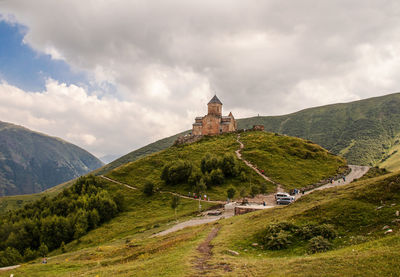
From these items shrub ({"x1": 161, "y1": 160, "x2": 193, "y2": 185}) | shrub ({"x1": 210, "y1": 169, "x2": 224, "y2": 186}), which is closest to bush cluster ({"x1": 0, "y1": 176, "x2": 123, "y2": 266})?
shrub ({"x1": 161, "y1": 160, "x2": 193, "y2": 185})

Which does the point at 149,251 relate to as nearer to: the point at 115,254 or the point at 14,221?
the point at 115,254

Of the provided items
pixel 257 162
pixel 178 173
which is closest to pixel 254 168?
pixel 257 162

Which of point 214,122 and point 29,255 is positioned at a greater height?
point 214,122

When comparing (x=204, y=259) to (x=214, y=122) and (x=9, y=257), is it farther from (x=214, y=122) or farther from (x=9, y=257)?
(x=214, y=122)

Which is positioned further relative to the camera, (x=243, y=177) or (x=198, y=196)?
(x=243, y=177)

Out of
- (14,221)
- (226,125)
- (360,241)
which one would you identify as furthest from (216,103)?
(360,241)

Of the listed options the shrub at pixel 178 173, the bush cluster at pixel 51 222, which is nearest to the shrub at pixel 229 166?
the shrub at pixel 178 173

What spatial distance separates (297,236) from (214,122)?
3895 inches

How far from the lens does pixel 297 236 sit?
19281mm

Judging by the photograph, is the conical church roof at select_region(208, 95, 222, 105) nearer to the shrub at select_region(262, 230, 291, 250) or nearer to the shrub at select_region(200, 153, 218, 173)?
the shrub at select_region(200, 153, 218, 173)

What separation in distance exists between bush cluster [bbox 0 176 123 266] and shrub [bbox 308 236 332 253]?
4490 centimetres

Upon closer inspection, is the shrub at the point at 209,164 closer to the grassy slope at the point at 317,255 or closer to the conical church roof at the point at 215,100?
the grassy slope at the point at 317,255

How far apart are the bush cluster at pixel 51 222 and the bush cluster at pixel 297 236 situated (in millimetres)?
41605

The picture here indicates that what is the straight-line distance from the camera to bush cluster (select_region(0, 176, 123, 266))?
54.0m
